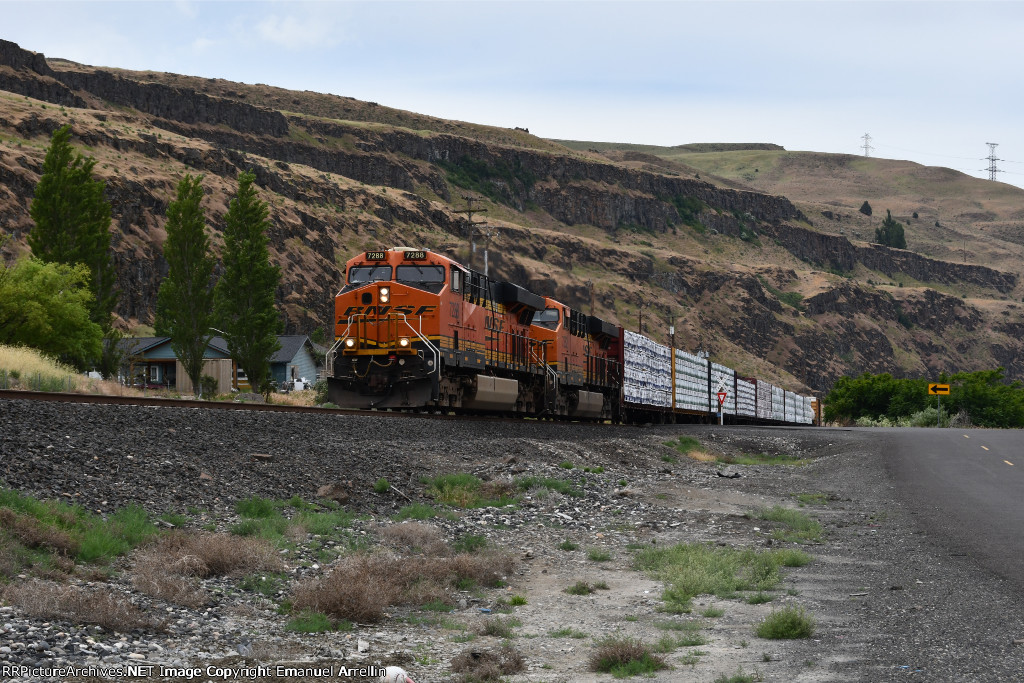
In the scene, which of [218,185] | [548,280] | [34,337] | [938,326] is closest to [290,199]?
[218,185]

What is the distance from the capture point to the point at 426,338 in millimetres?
23359

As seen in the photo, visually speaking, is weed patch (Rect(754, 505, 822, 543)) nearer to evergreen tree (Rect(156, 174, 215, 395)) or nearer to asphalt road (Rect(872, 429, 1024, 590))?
asphalt road (Rect(872, 429, 1024, 590))

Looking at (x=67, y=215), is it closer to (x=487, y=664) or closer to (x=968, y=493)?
(x=968, y=493)

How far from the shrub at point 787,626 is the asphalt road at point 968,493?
295cm

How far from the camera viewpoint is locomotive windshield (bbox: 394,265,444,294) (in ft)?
80.1

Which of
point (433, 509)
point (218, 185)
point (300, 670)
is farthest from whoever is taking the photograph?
point (218, 185)

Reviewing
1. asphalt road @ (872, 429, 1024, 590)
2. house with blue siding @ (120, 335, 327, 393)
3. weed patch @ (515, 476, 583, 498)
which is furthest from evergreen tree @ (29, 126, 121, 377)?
asphalt road @ (872, 429, 1024, 590)

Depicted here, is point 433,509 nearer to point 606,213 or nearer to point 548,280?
point 548,280

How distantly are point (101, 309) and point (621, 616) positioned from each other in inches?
1501

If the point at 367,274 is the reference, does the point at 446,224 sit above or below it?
above

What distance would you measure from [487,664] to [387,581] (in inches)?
98.8

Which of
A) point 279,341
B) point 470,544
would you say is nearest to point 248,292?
point 279,341

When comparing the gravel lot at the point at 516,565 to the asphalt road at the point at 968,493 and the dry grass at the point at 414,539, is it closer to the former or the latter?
the dry grass at the point at 414,539

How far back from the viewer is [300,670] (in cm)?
750
